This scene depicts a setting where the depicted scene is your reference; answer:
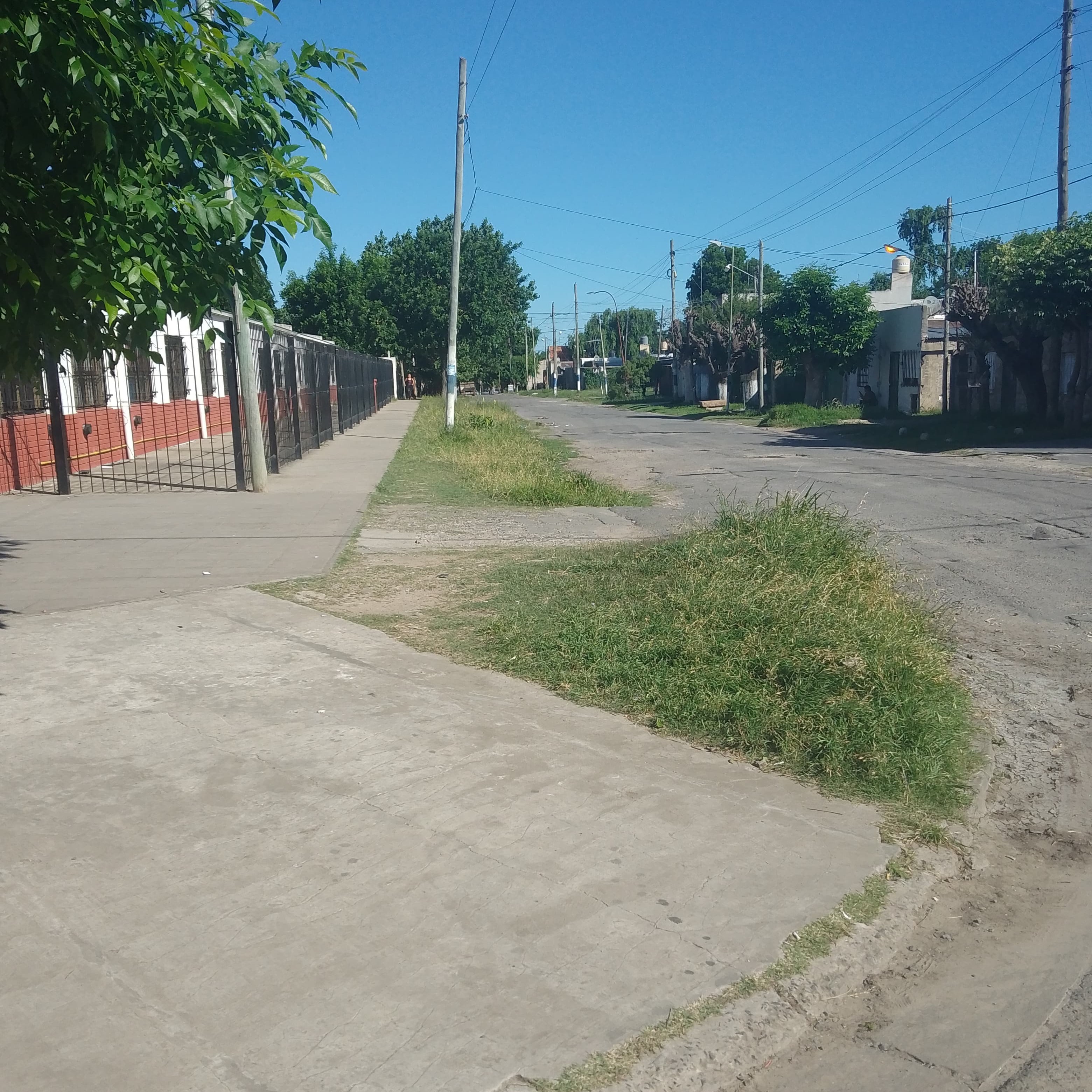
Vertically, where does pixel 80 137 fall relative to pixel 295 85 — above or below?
below

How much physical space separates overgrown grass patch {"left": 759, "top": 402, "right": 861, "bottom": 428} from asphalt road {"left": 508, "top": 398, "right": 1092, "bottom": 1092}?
2314cm

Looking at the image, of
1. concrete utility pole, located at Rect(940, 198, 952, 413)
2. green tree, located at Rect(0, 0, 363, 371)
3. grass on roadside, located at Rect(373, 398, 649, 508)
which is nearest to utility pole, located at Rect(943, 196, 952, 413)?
concrete utility pole, located at Rect(940, 198, 952, 413)

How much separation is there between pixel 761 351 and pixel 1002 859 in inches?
1668

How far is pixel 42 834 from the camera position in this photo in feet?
13.2

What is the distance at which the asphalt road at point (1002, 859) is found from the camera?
2984mm

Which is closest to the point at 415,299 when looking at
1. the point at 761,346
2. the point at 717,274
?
the point at 761,346

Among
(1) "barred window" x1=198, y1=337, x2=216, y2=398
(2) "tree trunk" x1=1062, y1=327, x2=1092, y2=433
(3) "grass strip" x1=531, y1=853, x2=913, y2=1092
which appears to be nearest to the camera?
(3) "grass strip" x1=531, y1=853, x2=913, y2=1092

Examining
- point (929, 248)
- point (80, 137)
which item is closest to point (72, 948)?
point (80, 137)

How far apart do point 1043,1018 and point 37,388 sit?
47.0 ft

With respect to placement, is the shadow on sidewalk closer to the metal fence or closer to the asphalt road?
the metal fence

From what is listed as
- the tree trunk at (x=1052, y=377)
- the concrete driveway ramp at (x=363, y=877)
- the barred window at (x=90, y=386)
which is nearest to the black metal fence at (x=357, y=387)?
the barred window at (x=90, y=386)

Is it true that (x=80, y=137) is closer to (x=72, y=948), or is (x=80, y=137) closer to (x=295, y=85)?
(x=295, y=85)

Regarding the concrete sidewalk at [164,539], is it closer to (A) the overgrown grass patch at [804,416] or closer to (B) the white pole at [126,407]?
(B) the white pole at [126,407]

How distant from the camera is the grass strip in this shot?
2818 mm
